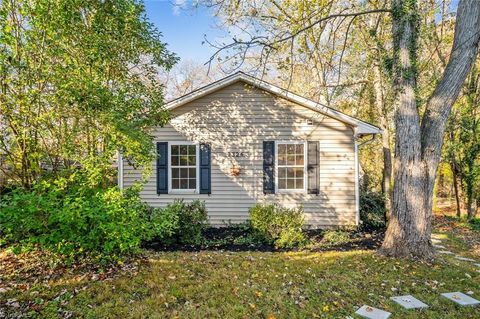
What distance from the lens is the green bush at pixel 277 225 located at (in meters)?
6.53

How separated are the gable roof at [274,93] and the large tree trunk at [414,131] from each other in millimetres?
2714

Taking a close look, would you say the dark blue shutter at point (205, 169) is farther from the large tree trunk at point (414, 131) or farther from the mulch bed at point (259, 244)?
the large tree trunk at point (414, 131)

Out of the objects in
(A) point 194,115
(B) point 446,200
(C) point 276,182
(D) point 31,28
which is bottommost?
(B) point 446,200

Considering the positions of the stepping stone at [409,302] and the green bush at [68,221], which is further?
the green bush at [68,221]

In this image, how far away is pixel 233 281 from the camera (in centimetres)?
420

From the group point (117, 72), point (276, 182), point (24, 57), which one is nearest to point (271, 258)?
point (276, 182)

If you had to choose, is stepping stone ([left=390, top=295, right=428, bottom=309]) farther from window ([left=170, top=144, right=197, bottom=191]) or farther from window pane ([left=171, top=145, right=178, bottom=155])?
window pane ([left=171, top=145, right=178, bottom=155])

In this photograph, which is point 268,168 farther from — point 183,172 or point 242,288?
point 242,288

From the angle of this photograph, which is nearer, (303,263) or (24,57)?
(24,57)

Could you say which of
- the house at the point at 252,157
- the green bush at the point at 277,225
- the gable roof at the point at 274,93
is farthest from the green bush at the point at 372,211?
the green bush at the point at 277,225

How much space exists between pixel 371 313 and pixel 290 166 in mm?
5077

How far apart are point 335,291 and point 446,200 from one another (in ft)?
56.6

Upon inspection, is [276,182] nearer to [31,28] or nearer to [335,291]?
[335,291]

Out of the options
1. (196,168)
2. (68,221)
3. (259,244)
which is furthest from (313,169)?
(68,221)
